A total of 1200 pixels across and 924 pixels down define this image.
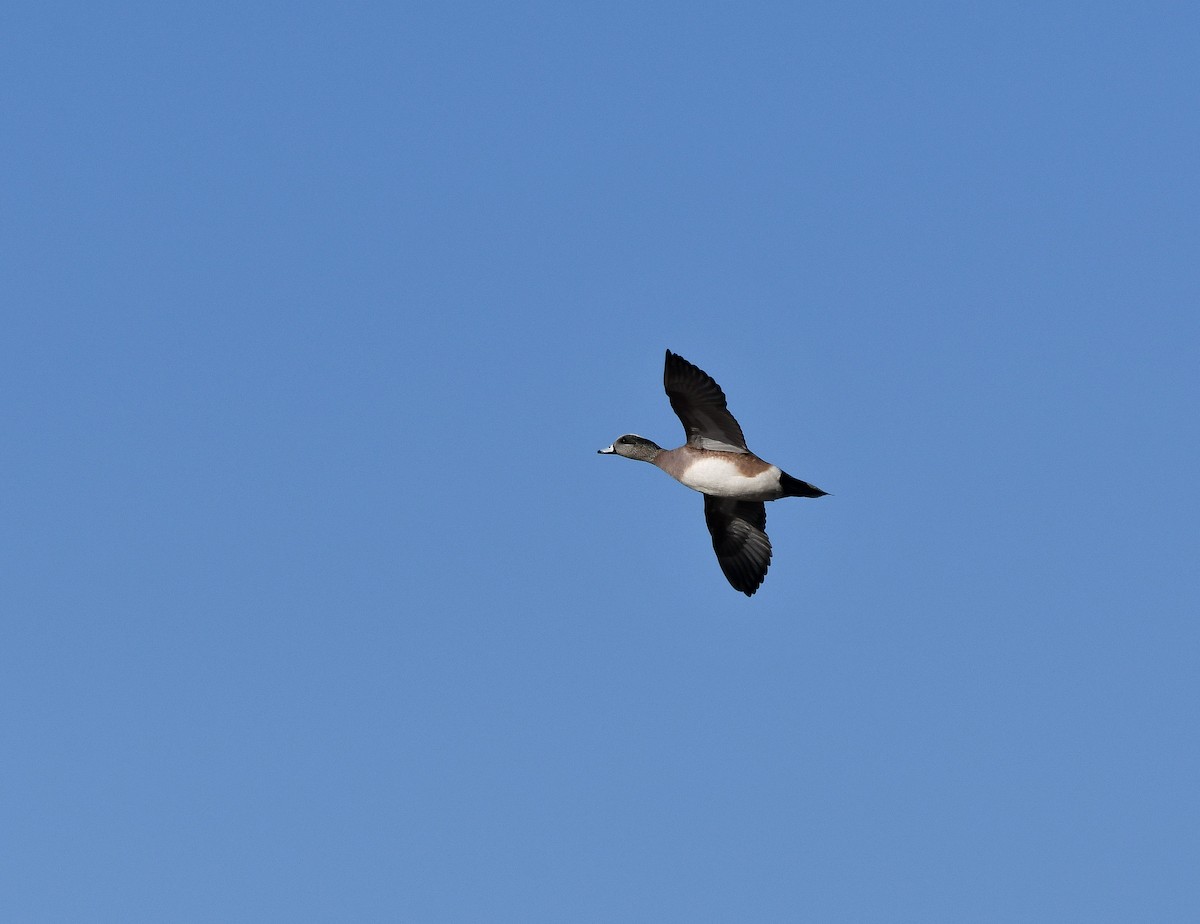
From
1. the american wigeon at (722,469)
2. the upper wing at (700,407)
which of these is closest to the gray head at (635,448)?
the american wigeon at (722,469)

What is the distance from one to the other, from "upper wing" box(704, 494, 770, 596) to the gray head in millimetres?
1593

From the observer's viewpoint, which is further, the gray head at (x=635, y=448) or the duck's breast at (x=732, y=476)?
the gray head at (x=635, y=448)

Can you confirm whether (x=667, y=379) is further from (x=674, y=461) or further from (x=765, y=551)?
(x=765, y=551)

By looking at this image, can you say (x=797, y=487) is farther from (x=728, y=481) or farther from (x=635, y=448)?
(x=635, y=448)

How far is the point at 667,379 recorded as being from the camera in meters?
37.1

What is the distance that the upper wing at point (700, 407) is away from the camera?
1449 inches

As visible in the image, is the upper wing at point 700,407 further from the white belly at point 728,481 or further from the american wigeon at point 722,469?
the white belly at point 728,481

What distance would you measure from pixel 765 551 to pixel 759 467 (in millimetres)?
3318

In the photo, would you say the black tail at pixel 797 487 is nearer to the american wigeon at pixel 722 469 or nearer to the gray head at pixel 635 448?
the american wigeon at pixel 722 469

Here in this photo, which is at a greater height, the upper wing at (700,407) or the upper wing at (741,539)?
the upper wing at (700,407)

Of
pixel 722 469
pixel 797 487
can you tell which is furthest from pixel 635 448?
pixel 797 487

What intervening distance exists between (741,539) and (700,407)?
4.16m

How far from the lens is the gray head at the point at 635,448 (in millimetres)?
39188

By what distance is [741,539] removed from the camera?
40.1 metres
